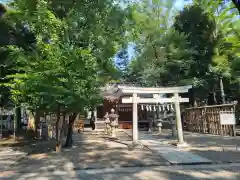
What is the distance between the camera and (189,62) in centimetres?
2248

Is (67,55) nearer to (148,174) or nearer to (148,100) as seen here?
(148,174)

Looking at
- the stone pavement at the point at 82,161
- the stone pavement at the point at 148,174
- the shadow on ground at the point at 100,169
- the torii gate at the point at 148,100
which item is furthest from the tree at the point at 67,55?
the stone pavement at the point at 148,174

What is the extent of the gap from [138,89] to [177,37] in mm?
9772

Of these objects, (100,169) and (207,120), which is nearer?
(100,169)

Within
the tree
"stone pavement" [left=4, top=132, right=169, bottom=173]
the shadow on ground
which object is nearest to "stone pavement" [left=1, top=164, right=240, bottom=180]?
the shadow on ground

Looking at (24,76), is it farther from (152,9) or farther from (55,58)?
(152,9)

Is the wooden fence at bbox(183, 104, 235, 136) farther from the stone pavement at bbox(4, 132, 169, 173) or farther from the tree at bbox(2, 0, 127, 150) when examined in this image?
the tree at bbox(2, 0, 127, 150)

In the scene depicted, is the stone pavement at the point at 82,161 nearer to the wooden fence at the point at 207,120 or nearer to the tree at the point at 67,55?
the tree at the point at 67,55

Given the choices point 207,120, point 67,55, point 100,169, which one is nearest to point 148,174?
point 100,169

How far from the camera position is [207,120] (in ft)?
63.1

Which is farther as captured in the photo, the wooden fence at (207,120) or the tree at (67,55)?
the wooden fence at (207,120)

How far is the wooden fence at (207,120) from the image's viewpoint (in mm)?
16875

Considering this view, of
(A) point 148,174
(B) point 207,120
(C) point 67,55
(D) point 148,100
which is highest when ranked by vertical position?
(C) point 67,55

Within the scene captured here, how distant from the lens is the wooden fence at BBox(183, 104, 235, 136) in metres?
16.9
